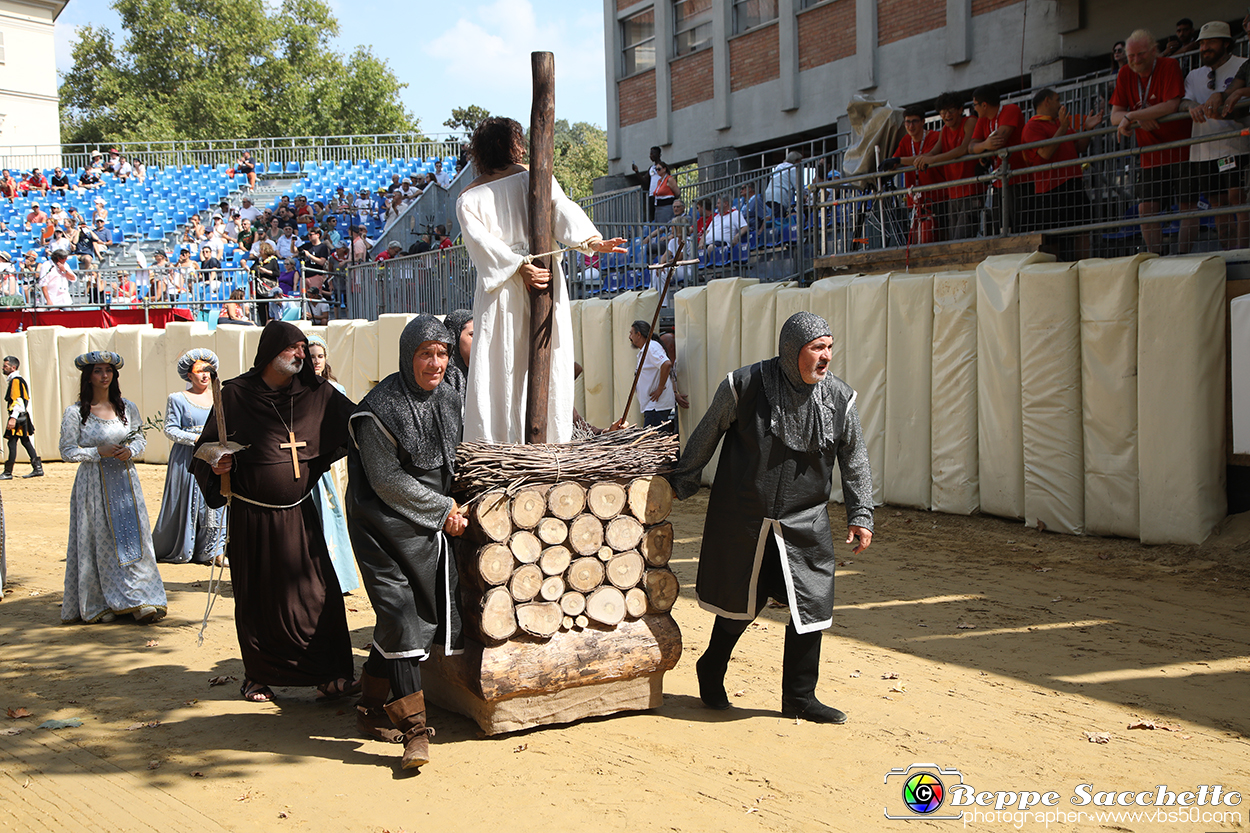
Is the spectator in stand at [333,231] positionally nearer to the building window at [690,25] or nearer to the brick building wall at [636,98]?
the brick building wall at [636,98]

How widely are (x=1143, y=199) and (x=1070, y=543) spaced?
2980 mm

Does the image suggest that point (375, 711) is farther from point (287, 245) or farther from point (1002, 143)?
point (287, 245)

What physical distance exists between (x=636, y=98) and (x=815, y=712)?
820 inches

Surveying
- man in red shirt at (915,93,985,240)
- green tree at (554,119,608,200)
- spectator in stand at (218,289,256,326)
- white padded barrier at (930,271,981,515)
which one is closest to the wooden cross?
white padded barrier at (930,271,981,515)

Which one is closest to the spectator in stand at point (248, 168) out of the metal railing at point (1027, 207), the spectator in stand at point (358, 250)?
the spectator in stand at point (358, 250)

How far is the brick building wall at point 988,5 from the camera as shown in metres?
15.2

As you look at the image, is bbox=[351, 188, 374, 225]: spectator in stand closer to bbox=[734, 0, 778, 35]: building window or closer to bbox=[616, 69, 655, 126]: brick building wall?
bbox=[616, 69, 655, 126]: brick building wall

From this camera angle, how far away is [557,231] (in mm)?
4984

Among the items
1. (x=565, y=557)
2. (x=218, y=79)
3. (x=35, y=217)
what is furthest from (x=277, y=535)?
(x=218, y=79)

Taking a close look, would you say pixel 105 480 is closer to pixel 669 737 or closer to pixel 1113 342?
pixel 669 737

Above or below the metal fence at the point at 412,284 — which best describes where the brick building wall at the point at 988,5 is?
above

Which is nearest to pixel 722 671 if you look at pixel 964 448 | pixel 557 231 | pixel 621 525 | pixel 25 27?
pixel 621 525

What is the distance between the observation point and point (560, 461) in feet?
16.0

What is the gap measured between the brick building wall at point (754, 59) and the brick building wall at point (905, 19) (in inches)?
106
